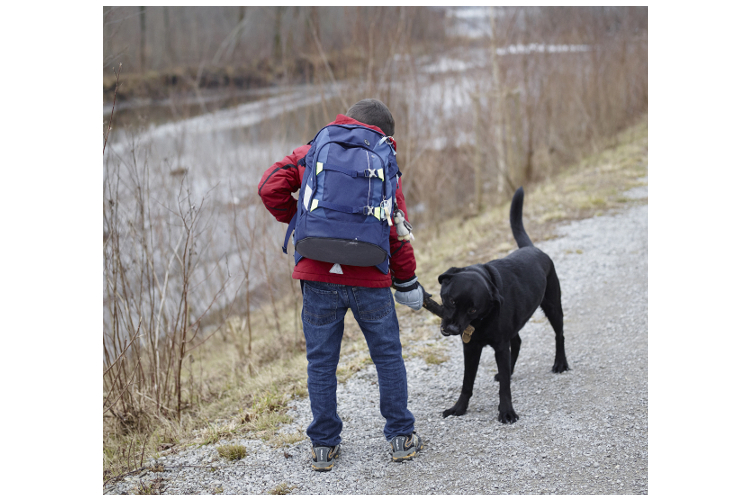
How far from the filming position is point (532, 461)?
2.76 meters

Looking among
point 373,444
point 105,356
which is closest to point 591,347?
point 373,444

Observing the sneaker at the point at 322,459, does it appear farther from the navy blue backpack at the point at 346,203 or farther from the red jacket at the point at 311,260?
the navy blue backpack at the point at 346,203

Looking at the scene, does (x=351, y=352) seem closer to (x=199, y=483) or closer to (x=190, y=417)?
(x=190, y=417)

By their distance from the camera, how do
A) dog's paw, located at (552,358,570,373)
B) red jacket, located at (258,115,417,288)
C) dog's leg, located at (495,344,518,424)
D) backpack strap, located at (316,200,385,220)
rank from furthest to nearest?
dog's paw, located at (552,358,570,373), dog's leg, located at (495,344,518,424), red jacket, located at (258,115,417,288), backpack strap, located at (316,200,385,220)

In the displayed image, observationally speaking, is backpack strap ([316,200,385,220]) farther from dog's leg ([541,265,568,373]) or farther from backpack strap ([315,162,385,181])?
dog's leg ([541,265,568,373])

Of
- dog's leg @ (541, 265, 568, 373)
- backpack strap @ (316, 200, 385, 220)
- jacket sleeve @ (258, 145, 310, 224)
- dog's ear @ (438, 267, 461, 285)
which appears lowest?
dog's leg @ (541, 265, 568, 373)

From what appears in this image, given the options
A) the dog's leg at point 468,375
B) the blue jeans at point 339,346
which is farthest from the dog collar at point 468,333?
the blue jeans at point 339,346

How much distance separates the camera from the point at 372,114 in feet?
8.66

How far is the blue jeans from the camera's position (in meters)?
2.62

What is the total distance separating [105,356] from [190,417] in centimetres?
71

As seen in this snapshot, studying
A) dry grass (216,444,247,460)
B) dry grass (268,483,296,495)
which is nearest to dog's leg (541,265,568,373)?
dry grass (268,483,296,495)

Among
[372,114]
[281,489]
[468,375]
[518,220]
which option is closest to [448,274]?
[468,375]

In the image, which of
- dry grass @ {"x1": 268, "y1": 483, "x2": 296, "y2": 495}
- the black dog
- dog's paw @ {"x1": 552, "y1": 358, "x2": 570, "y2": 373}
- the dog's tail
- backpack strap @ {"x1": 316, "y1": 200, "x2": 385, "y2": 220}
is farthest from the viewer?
dog's paw @ {"x1": 552, "y1": 358, "x2": 570, "y2": 373}

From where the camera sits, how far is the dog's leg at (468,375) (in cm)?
308
